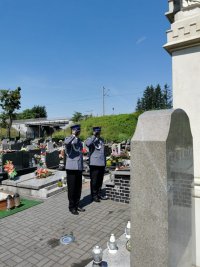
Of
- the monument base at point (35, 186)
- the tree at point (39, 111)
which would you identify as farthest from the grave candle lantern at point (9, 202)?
A: the tree at point (39, 111)

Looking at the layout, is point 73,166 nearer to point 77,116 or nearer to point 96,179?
point 96,179

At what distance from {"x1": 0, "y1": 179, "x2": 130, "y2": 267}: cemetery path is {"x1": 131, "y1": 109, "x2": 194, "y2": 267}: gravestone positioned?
184 centimetres

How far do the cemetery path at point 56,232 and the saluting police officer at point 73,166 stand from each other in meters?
0.35

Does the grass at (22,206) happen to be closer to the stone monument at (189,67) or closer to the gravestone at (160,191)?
the gravestone at (160,191)

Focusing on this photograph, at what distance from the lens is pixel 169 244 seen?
2484 mm

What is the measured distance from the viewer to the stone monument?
138 inches

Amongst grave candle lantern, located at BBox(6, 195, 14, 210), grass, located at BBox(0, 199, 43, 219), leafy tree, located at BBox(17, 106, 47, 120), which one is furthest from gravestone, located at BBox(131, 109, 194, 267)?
leafy tree, located at BBox(17, 106, 47, 120)

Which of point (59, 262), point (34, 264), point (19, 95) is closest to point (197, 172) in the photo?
point (59, 262)

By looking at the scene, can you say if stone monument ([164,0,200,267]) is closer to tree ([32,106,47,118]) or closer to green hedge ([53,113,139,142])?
green hedge ([53,113,139,142])

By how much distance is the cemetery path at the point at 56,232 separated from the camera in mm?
4172

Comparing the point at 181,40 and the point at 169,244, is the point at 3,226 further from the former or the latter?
the point at 181,40

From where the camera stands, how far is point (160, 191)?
2.49 m

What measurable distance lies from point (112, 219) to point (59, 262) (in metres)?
2.07

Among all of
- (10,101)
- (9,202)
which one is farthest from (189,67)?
(10,101)
